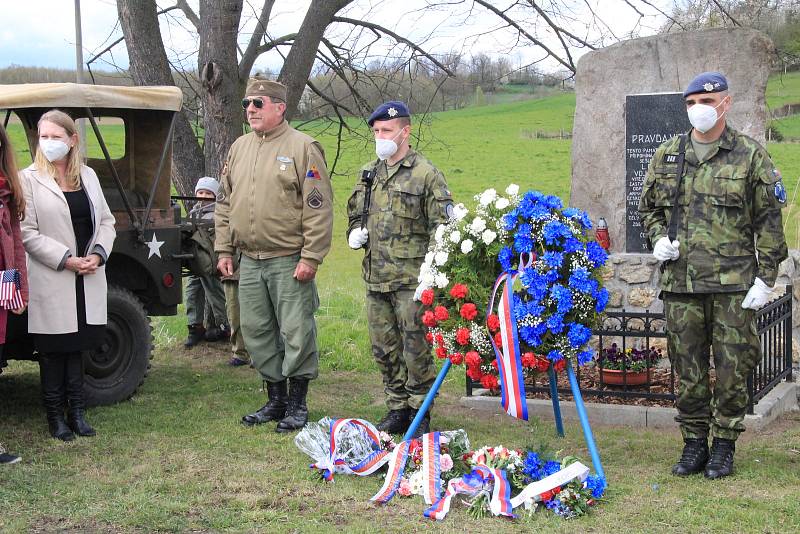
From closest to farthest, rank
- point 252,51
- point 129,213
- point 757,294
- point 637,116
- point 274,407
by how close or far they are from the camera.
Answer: point 757,294 → point 274,407 → point 129,213 → point 637,116 → point 252,51

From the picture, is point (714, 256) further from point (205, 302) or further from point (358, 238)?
point (205, 302)

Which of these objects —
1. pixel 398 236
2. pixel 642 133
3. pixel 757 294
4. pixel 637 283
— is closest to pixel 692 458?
pixel 757 294

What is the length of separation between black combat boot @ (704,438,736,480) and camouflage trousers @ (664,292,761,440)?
5cm

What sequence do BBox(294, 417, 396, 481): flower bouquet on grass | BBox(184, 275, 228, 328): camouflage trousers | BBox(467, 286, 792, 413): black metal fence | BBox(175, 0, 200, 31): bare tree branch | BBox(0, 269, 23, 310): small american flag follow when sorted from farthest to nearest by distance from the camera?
BBox(175, 0, 200, 31): bare tree branch → BBox(184, 275, 228, 328): camouflage trousers → BBox(467, 286, 792, 413): black metal fence → BBox(0, 269, 23, 310): small american flag → BBox(294, 417, 396, 481): flower bouquet on grass

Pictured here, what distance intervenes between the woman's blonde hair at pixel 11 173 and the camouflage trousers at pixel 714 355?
134 inches

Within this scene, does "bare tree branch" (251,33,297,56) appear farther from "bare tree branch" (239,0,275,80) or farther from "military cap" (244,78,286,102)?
"military cap" (244,78,286,102)

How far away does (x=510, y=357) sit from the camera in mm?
4648

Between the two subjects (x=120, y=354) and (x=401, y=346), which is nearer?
(x=401, y=346)

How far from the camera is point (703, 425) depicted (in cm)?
482

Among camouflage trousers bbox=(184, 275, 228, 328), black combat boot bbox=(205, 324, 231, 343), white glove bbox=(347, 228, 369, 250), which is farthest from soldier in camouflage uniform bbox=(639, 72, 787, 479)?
black combat boot bbox=(205, 324, 231, 343)

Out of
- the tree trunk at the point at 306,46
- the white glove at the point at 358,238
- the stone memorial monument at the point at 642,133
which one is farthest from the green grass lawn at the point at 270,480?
the tree trunk at the point at 306,46

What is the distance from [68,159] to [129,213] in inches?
48.2

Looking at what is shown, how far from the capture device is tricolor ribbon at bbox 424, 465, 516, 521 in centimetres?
420

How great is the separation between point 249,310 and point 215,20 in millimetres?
4046
